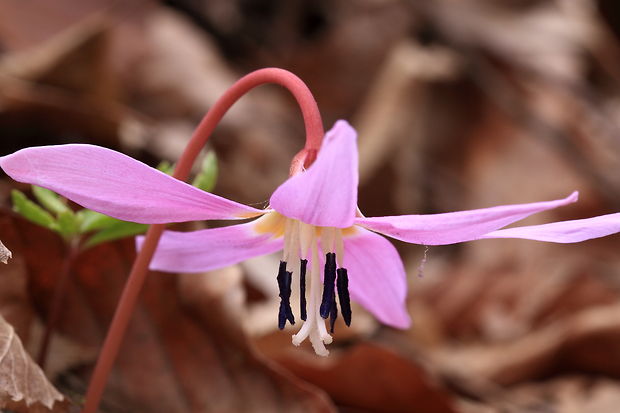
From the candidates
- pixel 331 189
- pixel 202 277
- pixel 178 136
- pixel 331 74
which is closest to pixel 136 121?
pixel 178 136

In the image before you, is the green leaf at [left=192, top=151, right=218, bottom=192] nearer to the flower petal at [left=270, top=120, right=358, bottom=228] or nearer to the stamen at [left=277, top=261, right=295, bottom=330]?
the stamen at [left=277, top=261, right=295, bottom=330]

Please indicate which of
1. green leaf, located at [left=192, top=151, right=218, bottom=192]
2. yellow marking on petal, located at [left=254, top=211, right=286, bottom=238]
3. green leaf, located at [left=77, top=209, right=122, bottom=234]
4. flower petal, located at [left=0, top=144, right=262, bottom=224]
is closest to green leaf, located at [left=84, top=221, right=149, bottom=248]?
green leaf, located at [left=77, top=209, right=122, bottom=234]

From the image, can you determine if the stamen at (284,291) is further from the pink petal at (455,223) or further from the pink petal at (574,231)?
the pink petal at (574,231)

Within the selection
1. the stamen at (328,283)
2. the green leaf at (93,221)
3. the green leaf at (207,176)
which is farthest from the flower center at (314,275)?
the green leaf at (93,221)

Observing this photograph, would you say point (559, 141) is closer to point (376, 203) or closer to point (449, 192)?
point (449, 192)

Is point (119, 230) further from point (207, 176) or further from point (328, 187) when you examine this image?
point (328, 187)
